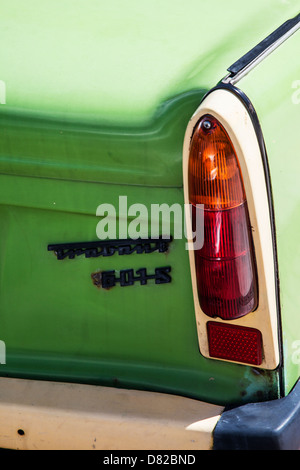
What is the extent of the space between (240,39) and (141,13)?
38cm

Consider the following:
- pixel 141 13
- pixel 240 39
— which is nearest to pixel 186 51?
pixel 240 39

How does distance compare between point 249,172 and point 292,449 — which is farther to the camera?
point 292,449

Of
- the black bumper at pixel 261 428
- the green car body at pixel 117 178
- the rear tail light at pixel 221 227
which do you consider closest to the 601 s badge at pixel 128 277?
the green car body at pixel 117 178

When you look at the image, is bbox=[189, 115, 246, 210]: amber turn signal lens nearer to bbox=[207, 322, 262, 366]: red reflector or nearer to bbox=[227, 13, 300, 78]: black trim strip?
bbox=[227, 13, 300, 78]: black trim strip

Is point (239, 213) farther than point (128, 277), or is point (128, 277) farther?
point (128, 277)

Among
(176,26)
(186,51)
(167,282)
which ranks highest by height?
(176,26)

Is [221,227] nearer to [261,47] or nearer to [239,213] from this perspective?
[239,213]

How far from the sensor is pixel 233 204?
1734mm

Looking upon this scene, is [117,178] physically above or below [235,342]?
above

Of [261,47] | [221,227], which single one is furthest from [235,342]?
Result: [261,47]

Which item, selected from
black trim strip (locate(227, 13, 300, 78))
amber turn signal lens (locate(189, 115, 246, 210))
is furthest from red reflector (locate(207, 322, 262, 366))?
black trim strip (locate(227, 13, 300, 78))

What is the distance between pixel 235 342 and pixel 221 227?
339mm

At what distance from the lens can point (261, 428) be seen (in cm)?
180
